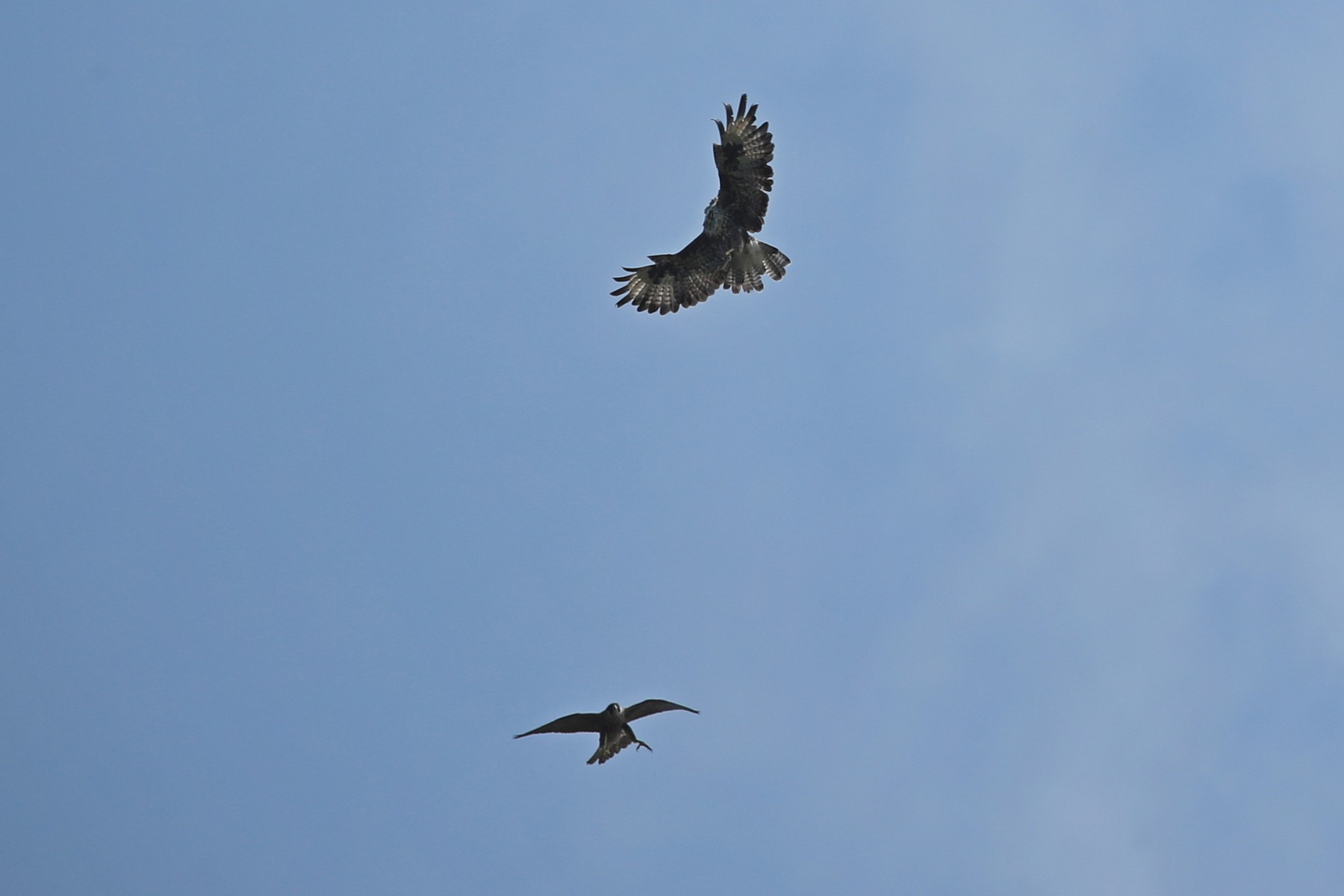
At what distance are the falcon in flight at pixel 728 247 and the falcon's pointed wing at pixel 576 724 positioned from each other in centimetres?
956

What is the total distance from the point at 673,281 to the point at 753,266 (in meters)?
1.66

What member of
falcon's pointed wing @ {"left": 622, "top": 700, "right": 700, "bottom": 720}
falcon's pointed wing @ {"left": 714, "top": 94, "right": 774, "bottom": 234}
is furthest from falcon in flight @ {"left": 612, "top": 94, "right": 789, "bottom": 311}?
falcon's pointed wing @ {"left": 622, "top": 700, "right": 700, "bottom": 720}

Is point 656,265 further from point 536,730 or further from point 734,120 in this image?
point 536,730

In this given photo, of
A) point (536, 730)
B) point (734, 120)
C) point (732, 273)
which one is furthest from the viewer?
point (732, 273)

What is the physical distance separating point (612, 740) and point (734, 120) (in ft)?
37.6

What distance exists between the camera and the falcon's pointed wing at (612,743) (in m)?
20.0

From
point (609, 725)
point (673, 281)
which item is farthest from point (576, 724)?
point (673, 281)

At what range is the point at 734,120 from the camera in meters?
23.7

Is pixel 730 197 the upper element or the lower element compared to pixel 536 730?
upper

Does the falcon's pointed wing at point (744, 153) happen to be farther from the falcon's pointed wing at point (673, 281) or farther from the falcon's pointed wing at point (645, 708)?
the falcon's pointed wing at point (645, 708)

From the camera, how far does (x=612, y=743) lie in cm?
2022

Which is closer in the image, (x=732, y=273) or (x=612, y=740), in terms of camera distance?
(x=612, y=740)

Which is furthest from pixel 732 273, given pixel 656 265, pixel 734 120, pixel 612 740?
pixel 612 740

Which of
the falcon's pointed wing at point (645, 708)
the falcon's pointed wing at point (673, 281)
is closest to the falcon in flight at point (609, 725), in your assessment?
the falcon's pointed wing at point (645, 708)
